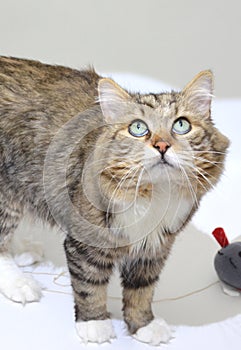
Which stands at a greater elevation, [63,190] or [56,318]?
[63,190]

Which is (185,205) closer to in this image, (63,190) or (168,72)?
(63,190)

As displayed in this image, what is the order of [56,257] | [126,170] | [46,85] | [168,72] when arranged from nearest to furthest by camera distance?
[126,170]
[46,85]
[56,257]
[168,72]

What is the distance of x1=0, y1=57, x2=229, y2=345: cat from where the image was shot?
169cm

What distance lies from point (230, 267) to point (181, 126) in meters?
0.58

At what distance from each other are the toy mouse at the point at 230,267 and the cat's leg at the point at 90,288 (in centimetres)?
37

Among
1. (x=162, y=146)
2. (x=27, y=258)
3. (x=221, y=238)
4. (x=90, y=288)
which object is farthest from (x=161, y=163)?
(x=27, y=258)

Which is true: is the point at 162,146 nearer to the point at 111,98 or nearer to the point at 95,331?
the point at 111,98

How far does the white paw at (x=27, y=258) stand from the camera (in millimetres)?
2271

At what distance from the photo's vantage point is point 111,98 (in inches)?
68.9

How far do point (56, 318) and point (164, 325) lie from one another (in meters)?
0.30

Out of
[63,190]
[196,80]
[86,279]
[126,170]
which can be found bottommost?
[86,279]

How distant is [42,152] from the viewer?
196 cm

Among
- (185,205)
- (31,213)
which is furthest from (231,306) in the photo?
(31,213)

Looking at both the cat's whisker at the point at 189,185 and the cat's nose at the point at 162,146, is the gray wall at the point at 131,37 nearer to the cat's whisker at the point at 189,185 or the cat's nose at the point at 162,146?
the cat's whisker at the point at 189,185
